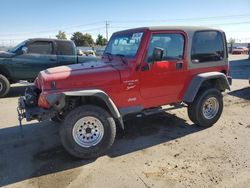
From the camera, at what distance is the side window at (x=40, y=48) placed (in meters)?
9.34

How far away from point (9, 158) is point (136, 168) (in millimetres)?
2128

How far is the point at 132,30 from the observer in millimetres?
5273

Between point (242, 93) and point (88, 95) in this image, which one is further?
point (242, 93)

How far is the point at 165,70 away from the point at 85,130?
6.24 feet

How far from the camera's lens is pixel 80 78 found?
4348 mm

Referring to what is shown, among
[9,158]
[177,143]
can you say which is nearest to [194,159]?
[177,143]

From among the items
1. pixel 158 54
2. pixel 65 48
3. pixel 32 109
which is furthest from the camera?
pixel 65 48

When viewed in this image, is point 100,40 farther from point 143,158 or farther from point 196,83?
point 143,158

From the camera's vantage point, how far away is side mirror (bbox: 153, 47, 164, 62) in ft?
15.3

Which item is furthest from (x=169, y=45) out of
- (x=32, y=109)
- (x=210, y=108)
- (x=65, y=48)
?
(x=65, y=48)

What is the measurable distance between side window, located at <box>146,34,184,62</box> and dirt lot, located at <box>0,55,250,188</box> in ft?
5.17

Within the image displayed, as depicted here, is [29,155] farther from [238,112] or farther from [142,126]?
[238,112]

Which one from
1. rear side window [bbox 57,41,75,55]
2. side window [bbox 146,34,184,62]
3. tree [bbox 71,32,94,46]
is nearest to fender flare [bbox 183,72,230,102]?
side window [bbox 146,34,184,62]

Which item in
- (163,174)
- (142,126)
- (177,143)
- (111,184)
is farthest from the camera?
(142,126)
